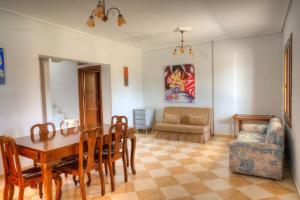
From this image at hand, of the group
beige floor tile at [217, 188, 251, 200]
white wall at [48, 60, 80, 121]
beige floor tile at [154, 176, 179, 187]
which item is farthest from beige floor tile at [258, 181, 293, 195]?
white wall at [48, 60, 80, 121]

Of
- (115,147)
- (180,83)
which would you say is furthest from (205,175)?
(180,83)

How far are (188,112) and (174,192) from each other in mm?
3200

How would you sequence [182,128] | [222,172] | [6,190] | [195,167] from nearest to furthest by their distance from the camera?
[6,190] < [222,172] < [195,167] < [182,128]

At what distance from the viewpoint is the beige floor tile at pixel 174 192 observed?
260cm

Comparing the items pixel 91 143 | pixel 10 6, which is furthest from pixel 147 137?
pixel 10 6

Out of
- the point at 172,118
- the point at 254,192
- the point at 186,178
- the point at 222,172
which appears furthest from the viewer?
the point at 172,118

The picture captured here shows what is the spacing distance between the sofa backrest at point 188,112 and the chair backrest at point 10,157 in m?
4.13

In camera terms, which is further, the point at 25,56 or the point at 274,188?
the point at 25,56

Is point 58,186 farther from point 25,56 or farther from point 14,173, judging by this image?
point 25,56

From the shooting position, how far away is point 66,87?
6.62 meters

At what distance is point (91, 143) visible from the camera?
2.46m

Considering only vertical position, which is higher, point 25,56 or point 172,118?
point 25,56

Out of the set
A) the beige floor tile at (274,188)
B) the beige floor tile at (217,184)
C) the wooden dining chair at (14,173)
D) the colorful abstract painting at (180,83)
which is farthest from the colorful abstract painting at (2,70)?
the colorful abstract painting at (180,83)

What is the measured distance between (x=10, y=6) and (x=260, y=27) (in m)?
4.64
